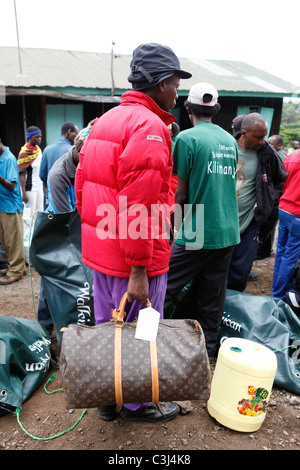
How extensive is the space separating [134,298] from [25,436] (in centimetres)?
117

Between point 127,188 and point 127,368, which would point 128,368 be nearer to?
point 127,368

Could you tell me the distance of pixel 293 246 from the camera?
4.01 meters

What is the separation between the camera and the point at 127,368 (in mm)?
1718

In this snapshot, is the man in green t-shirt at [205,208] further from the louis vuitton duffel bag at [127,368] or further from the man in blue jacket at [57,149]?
the man in blue jacket at [57,149]

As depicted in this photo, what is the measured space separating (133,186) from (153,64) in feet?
2.23

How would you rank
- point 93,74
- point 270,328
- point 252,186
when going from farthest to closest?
point 93,74, point 252,186, point 270,328

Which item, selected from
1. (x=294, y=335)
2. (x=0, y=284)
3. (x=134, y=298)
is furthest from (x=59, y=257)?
(x=0, y=284)

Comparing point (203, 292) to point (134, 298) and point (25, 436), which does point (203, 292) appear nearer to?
point (134, 298)

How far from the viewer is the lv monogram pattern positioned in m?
1.70

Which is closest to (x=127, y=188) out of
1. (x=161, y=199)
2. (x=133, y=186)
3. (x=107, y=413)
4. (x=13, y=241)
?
(x=133, y=186)

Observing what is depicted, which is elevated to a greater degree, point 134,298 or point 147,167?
point 147,167

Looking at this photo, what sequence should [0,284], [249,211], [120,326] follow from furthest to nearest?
[0,284] < [249,211] < [120,326]

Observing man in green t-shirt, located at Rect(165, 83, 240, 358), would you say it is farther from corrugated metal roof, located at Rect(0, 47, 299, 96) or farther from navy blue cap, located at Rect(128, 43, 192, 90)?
corrugated metal roof, located at Rect(0, 47, 299, 96)

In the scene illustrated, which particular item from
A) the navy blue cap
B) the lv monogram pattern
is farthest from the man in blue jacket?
the lv monogram pattern
